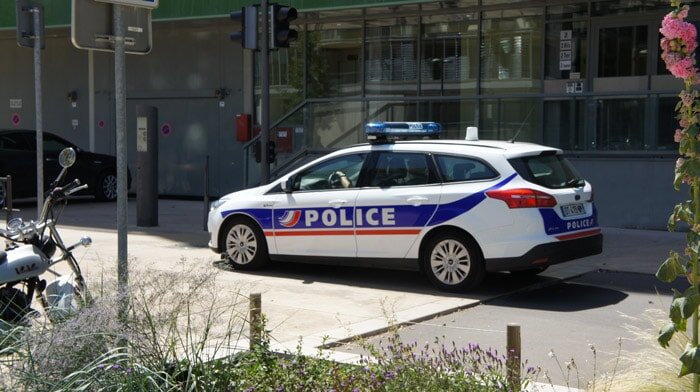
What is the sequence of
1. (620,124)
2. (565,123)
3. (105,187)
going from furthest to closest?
(105,187) → (565,123) → (620,124)

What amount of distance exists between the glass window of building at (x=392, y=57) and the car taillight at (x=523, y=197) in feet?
29.2

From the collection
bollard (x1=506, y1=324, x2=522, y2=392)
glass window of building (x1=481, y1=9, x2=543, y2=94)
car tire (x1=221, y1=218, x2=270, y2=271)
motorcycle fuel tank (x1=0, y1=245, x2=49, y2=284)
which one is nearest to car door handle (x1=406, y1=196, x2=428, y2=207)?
car tire (x1=221, y1=218, x2=270, y2=271)

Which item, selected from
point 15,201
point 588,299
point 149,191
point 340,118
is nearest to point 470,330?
point 588,299

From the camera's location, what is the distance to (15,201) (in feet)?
66.8

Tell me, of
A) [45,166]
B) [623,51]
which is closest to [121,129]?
[623,51]

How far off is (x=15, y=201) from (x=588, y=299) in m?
14.4

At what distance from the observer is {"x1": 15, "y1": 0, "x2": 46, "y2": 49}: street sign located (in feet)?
43.0

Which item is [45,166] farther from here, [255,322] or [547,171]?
[255,322]

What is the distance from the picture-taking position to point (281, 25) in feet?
45.2

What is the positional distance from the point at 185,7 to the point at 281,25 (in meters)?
5.33

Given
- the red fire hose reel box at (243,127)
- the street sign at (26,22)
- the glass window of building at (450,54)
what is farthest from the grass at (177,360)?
the red fire hose reel box at (243,127)

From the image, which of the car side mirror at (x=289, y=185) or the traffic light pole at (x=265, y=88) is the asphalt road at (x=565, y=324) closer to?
the car side mirror at (x=289, y=185)

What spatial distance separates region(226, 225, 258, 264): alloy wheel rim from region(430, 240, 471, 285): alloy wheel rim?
7.71 feet

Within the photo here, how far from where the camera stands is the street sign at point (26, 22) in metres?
13.1
